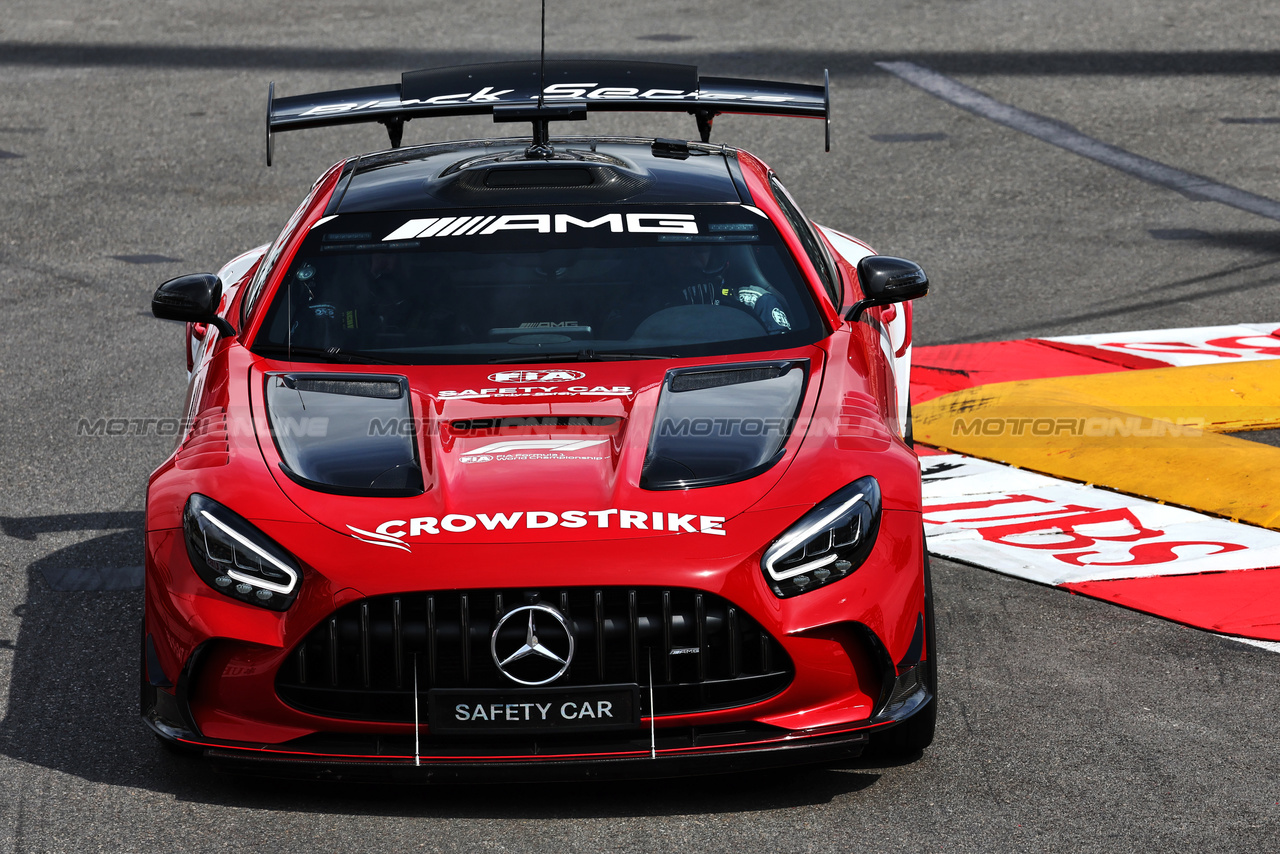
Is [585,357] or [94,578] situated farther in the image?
[94,578]

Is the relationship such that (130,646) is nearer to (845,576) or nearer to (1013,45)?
(845,576)

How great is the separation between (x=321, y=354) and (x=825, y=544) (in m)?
1.84

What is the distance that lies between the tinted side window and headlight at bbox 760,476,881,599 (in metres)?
1.33

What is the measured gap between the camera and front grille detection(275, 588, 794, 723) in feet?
A: 12.7

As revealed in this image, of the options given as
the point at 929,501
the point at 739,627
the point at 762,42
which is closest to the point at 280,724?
the point at 739,627

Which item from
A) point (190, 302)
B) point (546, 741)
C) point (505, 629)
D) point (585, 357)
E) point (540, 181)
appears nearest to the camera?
point (505, 629)

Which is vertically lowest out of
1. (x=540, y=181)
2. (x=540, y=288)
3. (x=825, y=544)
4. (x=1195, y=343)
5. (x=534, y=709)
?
(x=1195, y=343)

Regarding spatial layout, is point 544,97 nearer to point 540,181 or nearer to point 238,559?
point 540,181

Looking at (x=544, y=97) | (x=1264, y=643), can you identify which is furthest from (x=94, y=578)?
(x=1264, y=643)

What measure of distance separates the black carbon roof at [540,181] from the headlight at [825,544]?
1723mm

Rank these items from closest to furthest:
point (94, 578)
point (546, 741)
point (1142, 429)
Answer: point (546, 741)
point (94, 578)
point (1142, 429)

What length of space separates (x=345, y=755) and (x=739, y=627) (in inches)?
40.2

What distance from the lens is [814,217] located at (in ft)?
36.7

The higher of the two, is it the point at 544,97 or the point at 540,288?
the point at 544,97
